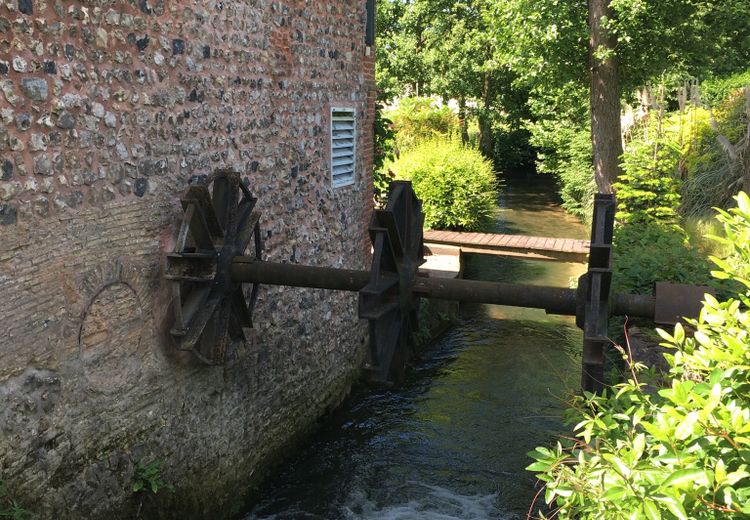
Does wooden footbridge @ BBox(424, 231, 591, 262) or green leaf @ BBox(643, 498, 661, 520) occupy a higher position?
green leaf @ BBox(643, 498, 661, 520)

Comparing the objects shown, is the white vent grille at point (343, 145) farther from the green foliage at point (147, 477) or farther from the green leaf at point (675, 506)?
the green leaf at point (675, 506)

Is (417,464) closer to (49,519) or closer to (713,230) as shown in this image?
(49,519)

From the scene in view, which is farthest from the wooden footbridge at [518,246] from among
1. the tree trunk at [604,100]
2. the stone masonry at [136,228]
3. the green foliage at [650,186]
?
the stone masonry at [136,228]

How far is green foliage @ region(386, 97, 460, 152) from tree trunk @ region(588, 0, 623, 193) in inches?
291

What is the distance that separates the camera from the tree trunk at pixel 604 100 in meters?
10.9

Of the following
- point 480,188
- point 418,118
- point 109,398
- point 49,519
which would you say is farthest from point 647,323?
point 418,118

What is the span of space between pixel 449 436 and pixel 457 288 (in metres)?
3.15

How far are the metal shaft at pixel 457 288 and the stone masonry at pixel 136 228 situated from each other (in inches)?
25.4

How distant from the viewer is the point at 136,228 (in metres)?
4.29

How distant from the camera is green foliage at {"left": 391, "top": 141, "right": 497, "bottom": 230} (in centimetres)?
1338

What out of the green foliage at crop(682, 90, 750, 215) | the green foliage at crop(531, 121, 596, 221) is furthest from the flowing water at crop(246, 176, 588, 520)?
the green foliage at crop(531, 121, 596, 221)

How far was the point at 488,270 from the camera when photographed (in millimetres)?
13062

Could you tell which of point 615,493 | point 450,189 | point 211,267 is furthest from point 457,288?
point 450,189

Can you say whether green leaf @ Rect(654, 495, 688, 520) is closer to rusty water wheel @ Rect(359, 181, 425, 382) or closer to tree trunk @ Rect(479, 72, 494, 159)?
rusty water wheel @ Rect(359, 181, 425, 382)
